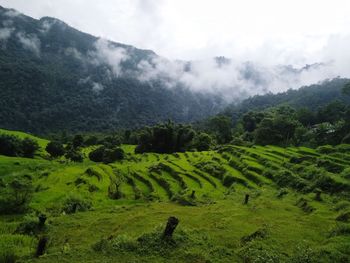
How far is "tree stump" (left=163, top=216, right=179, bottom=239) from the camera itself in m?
16.0

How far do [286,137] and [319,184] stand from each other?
42.0m

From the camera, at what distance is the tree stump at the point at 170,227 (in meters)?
16.0

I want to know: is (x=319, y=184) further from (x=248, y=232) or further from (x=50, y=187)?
(x=50, y=187)

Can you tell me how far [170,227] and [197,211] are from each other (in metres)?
11.9

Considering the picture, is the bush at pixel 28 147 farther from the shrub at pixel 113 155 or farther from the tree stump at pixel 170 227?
the tree stump at pixel 170 227

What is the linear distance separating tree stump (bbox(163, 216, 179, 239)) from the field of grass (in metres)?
0.41

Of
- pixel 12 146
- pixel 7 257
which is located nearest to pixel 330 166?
pixel 7 257

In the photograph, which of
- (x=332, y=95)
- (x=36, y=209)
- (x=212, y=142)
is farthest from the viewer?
(x=332, y=95)

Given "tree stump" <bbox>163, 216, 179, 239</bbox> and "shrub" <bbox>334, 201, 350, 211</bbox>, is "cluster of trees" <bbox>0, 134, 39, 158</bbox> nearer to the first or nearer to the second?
"shrub" <bbox>334, 201, 350, 211</bbox>

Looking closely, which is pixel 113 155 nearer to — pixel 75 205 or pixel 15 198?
pixel 15 198

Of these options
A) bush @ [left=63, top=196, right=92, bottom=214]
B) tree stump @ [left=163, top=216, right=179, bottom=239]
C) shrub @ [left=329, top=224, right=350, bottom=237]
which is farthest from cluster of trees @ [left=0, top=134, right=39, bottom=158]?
shrub @ [left=329, top=224, right=350, bottom=237]

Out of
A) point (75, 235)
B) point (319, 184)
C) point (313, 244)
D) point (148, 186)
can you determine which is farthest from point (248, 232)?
point (148, 186)

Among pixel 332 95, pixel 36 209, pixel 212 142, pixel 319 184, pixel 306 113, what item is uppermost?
pixel 332 95

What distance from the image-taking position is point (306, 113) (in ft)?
354
